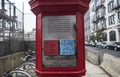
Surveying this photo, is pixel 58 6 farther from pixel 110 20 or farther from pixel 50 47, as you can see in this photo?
pixel 110 20

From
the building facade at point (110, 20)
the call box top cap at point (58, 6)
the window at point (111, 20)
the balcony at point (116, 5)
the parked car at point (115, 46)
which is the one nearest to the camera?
the call box top cap at point (58, 6)

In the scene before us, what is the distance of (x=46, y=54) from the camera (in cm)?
315

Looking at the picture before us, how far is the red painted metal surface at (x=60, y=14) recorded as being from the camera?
10.2ft

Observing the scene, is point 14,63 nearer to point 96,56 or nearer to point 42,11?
point 96,56

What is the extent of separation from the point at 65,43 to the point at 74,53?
0.58ft

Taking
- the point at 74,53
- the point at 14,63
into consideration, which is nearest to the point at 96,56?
the point at 14,63

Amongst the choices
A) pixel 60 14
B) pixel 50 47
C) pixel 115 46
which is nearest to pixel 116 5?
pixel 115 46

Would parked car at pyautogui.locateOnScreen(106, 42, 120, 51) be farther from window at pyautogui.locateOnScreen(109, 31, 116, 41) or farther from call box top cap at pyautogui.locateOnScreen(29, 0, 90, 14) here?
call box top cap at pyautogui.locateOnScreen(29, 0, 90, 14)

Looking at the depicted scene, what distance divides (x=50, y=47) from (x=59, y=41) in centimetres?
14

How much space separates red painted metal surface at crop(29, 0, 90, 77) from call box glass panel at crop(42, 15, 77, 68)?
0.05 metres

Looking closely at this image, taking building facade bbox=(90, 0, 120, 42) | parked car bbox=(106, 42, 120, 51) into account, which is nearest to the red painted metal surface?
parked car bbox=(106, 42, 120, 51)

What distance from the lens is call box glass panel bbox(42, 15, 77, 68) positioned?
10.2ft

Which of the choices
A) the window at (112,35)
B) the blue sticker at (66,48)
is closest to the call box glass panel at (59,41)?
the blue sticker at (66,48)

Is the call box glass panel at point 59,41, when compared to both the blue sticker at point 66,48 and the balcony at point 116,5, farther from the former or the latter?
the balcony at point 116,5
